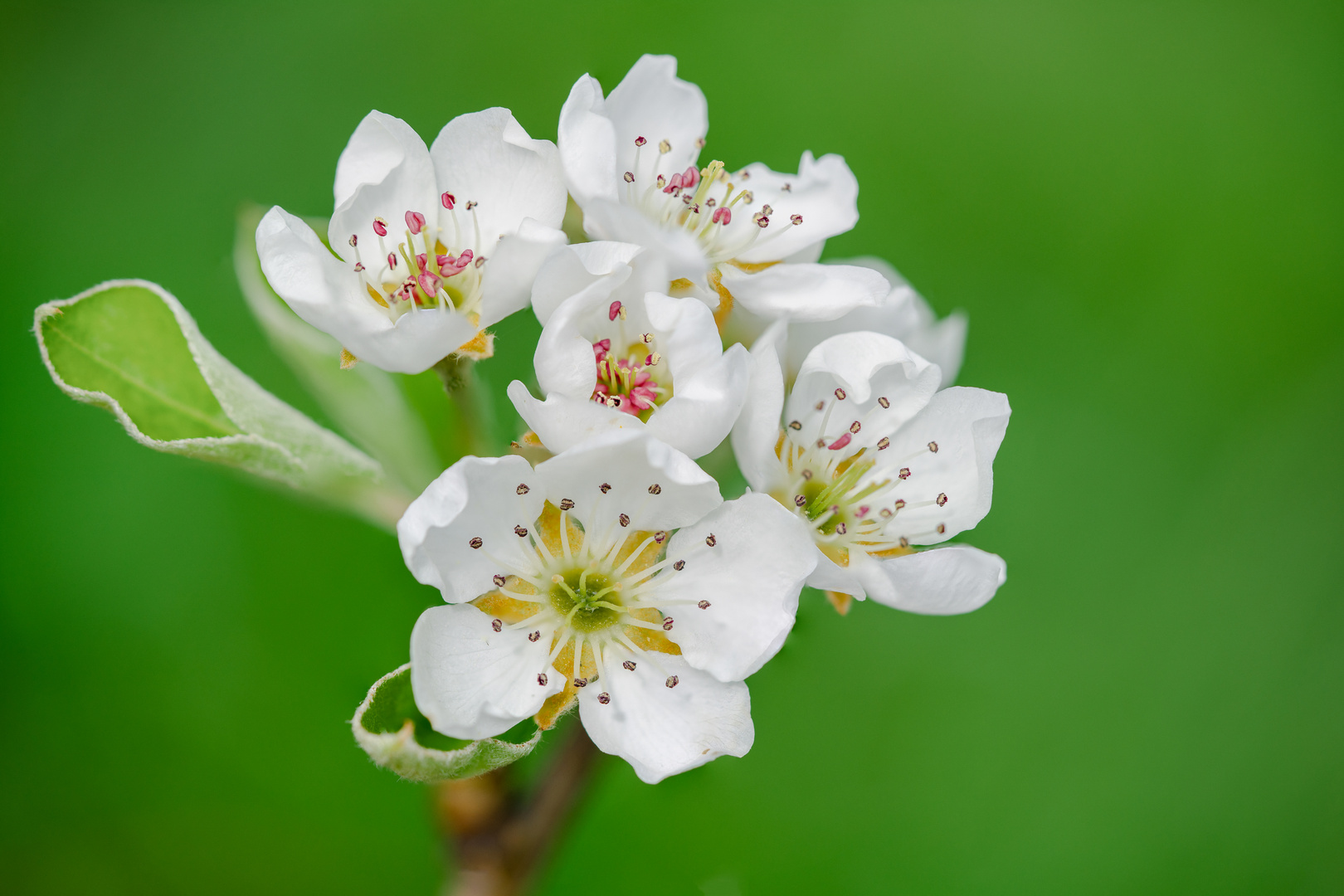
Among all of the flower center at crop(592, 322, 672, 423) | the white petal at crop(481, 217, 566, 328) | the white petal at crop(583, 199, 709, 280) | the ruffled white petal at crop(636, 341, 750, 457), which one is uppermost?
the white petal at crop(583, 199, 709, 280)

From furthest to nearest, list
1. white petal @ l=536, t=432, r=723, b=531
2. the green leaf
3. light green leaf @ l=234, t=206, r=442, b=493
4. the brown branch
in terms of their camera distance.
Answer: light green leaf @ l=234, t=206, r=442, b=493 → the brown branch → white petal @ l=536, t=432, r=723, b=531 → the green leaf

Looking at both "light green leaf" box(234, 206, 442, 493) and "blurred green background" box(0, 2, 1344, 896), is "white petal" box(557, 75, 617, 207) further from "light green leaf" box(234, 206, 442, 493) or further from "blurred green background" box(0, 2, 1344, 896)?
"blurred green background" box(0, 2, 1344, 896)

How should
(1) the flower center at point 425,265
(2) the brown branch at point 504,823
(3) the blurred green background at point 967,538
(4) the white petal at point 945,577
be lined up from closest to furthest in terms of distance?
(4) the white petal at point 945,577 < (1) the flower center at point 425,265 < (2) the brown branch at point 504,823 < (3) the blurred green background at point 967,538

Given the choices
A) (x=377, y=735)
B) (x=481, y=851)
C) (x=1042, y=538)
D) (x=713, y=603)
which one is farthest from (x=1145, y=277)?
(x=377, y=735)

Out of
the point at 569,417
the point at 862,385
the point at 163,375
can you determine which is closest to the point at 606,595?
the point at 569,417

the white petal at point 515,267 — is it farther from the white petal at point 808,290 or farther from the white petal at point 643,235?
the white petal at point 808,290

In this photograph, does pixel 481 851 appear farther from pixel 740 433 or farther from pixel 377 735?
pixel 740 433

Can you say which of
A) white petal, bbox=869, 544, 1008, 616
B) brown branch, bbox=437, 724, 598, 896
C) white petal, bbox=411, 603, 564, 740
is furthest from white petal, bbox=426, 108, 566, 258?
brown branch, bbox=437, 724, 598, 896

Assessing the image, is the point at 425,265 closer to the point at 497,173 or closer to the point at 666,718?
the point at 497,173

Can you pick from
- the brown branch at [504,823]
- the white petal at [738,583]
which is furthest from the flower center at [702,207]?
the brown branch at [504,823]
